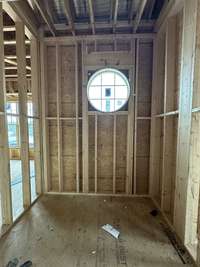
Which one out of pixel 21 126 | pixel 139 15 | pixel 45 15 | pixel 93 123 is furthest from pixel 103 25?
pixel 21 126

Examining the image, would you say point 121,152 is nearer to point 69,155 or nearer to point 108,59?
point 69,155

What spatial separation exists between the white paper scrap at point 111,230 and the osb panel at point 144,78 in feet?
6.94

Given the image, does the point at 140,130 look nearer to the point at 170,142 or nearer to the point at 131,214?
the point at 170,142

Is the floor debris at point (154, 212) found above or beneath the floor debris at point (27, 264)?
beneath

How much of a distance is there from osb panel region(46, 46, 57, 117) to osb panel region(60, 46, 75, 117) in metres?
0.16

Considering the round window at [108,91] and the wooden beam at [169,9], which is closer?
the wooden beam at [169,9]

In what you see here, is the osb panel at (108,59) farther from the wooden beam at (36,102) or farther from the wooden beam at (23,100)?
the wooden beam at (23,100)

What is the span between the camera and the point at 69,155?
12.3ft

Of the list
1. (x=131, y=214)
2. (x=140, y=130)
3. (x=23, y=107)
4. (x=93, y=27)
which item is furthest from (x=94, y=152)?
(x=93, y=27)

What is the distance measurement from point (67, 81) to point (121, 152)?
1828 mm

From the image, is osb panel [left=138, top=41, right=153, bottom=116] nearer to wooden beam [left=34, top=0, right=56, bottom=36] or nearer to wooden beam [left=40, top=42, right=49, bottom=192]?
wooden beam [left=34, top=0, right=56, bottom=36]

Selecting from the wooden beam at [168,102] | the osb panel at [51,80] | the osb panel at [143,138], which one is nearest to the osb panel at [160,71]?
the osb panel at [143,138]

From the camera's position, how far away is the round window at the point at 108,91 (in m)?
3.58

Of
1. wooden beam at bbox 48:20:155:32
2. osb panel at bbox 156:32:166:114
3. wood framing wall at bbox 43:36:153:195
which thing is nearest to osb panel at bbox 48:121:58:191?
wood framing wall at bbox 43:36:153:195
